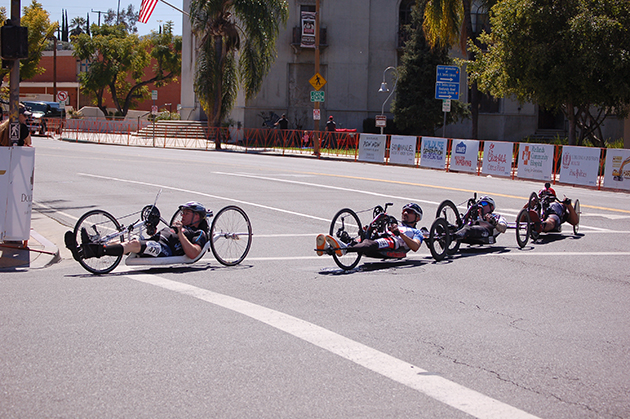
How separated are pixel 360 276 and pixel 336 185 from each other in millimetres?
10952

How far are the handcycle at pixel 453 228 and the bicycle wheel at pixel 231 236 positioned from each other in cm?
266

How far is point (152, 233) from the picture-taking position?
9.12 meters

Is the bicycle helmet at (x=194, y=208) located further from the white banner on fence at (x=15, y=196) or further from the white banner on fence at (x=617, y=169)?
the white banner on fence at (x=617, y=169)

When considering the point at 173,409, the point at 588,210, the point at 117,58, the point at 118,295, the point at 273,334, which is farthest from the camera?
→ the point at 117,58

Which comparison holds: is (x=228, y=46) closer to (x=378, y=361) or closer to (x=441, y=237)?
(x=441, y=237)

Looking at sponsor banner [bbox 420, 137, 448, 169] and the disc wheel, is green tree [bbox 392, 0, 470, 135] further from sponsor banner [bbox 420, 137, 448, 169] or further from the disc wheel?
the disc wheel

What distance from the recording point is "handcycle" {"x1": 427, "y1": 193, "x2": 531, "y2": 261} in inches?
390

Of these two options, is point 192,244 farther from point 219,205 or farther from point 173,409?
point 219,205

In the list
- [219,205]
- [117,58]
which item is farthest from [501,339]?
[117,58]

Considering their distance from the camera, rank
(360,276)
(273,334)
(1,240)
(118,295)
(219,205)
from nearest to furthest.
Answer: (273,334), (118,295), (360,276), (1,240), (219,205)

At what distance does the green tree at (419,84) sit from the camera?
41469 mm

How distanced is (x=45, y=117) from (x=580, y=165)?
1643 inches

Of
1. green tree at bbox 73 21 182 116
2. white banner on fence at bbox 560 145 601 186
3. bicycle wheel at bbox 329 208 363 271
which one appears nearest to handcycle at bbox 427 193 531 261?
bicycle wheel at bbox 329 208 363 271

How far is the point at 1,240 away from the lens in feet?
32.4
